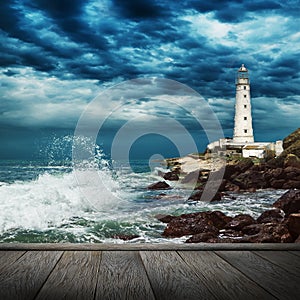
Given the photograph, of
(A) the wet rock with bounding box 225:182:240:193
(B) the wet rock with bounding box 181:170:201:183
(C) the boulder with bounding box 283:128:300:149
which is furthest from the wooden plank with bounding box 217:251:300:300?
(C) the boulder with bounding box 283:128:300:149

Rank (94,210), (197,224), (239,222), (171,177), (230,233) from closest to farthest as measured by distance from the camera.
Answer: (230,233) < (197,224) < (239,222) < (94,210) < (171,177)

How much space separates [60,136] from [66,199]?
12371 millimetres

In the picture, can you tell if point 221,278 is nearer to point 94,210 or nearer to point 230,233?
point 230,233

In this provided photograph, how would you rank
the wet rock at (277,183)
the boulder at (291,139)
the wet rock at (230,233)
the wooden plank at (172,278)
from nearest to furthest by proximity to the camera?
the wooden plank at (172,278) → the wet rock at (230,233) → the wet rock at (277,183) → the boulder at (291,139)

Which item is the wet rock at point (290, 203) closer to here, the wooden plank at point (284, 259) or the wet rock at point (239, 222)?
the wet rock at point (239, 222)

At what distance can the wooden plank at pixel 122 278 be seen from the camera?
40.1 inches

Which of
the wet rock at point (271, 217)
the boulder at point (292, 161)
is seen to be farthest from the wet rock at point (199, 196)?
the wet rock at point (271, 217)

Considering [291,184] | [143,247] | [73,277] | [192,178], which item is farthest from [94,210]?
[73,277]

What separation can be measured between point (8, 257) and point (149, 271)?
0.45 metres

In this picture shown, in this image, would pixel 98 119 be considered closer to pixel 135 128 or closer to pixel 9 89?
pixel 135 128

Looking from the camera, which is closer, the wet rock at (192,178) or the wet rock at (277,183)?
the wet rock at (277,183)

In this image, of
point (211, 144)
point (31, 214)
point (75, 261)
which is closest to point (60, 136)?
point (211, 144)

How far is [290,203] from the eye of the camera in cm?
654

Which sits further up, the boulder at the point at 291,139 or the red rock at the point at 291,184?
the boulder at the point at 291,139
